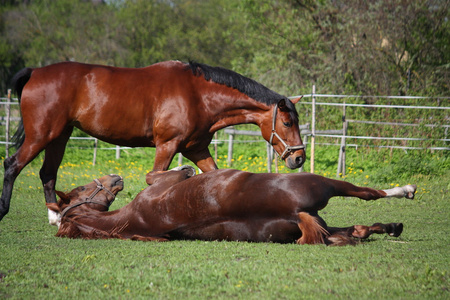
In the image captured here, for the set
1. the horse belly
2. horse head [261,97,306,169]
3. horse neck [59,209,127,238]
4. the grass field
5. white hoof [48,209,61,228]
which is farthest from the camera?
horse head [261,97,306,169]

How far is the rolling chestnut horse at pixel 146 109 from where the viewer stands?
247 inches

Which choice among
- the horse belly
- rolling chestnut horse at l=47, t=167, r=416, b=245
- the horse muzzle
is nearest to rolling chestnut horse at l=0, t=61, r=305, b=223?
the horse muzzle

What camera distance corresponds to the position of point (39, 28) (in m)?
38.2

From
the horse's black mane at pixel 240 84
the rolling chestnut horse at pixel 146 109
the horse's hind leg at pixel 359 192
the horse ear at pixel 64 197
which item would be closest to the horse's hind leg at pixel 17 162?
the rolling chestnut horse at pixel 146 109

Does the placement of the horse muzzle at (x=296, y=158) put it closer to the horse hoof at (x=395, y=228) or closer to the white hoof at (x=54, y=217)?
the horse hoof at (x=395, y=228)

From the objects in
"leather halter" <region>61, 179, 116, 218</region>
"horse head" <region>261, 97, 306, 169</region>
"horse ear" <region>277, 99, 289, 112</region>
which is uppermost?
"horse ear" <region>277, 99, 289, 112</region>

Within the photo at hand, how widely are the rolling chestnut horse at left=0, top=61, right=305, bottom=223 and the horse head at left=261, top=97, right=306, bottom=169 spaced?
13mm

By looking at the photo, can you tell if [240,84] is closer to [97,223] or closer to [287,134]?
[287,134]

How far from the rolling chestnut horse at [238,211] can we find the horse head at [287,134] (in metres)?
1.86

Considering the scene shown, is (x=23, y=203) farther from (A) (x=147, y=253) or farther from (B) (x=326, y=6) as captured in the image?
(B) (x=326, y=6)

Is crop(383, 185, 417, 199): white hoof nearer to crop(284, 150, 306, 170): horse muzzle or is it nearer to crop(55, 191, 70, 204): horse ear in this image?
crop(284, 150, 306, 170): horse muzzle

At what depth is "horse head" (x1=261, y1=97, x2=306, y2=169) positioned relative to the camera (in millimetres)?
6512

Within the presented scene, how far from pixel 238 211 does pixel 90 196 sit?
178 centimetres

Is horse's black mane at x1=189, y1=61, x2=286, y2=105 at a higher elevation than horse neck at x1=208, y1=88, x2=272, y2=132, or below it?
→ higher
